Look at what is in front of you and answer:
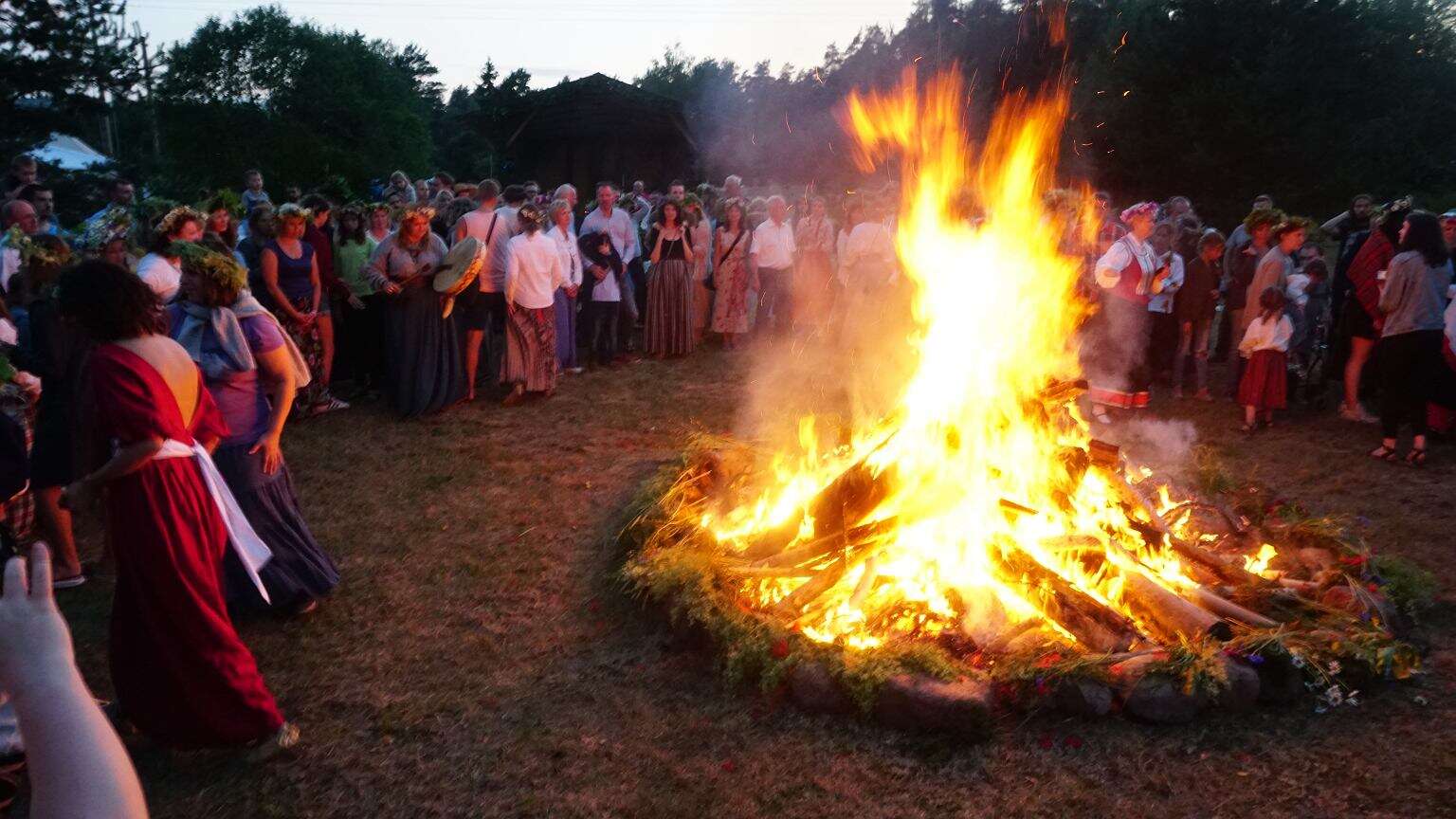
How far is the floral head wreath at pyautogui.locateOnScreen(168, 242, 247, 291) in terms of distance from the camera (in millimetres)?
4738

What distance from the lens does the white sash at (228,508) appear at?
13.0 ft

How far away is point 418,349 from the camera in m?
9.46

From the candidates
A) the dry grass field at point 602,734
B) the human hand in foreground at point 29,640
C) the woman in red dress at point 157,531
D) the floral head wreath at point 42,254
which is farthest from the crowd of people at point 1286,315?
the human hand in foreground at point 29,640

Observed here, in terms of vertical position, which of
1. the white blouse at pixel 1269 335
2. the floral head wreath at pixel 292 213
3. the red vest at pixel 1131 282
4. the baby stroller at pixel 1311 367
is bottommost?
the baby stroller at pixel 1311 367

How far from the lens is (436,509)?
7.15m

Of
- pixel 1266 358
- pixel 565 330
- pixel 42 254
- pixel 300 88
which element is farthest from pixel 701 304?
pixel 300 88

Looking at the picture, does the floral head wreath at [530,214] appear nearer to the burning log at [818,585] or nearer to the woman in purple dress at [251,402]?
the woman in purple dress at [251,402]

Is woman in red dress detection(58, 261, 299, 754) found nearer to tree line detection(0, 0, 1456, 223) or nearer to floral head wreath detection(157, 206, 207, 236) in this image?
floral head wreath detection(157, 206, 207, 236)

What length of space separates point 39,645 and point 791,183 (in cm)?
3101

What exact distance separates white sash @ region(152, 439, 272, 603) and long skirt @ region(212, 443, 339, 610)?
0.81 metres

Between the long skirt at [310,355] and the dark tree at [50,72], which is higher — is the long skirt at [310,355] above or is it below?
below

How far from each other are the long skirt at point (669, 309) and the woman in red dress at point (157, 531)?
8.59 metres

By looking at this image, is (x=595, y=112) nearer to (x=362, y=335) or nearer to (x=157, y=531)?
(x=362, y=335)

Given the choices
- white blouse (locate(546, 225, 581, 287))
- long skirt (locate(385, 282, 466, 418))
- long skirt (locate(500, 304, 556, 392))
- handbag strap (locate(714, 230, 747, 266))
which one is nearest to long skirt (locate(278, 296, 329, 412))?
long skirt (locate(385, 282, 466, 418))
